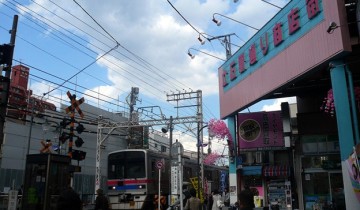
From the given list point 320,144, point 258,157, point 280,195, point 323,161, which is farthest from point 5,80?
point 323,161

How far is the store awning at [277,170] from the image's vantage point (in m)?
18.8

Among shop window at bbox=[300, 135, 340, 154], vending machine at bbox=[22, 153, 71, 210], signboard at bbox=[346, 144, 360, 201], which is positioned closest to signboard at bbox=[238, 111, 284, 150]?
shop window at bbox=[300, 135, 340, 154]

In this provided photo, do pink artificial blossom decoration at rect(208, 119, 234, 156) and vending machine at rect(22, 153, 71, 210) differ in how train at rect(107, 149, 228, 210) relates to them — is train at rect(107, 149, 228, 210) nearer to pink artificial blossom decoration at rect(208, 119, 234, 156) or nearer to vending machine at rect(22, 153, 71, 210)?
pink artificial blossom decoration at rect(208, 119, 234, 156)

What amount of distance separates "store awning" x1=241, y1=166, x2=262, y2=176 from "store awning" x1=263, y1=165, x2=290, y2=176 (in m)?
0.33

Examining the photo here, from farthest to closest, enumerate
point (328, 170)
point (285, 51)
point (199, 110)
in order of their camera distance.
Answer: point (199, 110)
point (328, 170)
point (285, 51)

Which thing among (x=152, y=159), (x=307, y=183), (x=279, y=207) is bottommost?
(x=279, y=207)

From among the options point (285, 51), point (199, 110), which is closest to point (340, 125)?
point (285, 51)

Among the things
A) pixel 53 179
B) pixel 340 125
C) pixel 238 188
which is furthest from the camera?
pixel 238 188

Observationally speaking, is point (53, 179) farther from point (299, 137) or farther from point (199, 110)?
point (199, 110)

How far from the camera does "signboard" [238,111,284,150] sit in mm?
18688

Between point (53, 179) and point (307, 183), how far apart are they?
39.6 feet

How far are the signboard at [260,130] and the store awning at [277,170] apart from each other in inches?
51.9

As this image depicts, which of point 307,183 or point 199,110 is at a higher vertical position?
point 199,110

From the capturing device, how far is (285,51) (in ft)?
46.4
